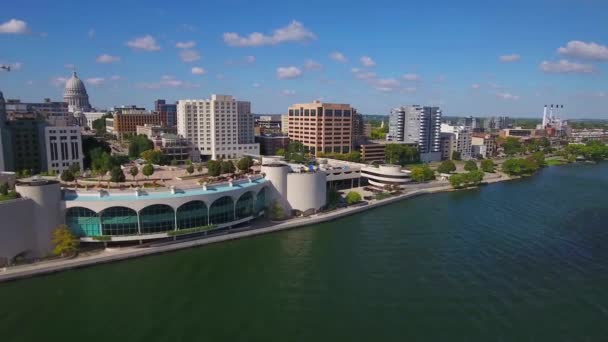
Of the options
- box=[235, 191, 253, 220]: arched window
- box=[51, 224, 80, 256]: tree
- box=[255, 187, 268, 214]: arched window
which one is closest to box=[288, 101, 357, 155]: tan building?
box=[255, 187, 268, 214]: arched window

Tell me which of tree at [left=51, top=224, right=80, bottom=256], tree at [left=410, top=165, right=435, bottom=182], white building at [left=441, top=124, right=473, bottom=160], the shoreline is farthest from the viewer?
white building at [left=441, top=124, right=473, bottom=160]

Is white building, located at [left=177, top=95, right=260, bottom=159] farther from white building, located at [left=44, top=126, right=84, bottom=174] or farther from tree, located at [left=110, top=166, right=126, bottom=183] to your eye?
tree, located at [left=110, top=166, right=126, bottom=183]

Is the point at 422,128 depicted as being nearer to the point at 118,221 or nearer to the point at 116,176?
the point at 116,176

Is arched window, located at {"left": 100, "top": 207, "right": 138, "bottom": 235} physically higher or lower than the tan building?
lower

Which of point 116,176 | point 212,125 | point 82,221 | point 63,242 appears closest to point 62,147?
point 116,176

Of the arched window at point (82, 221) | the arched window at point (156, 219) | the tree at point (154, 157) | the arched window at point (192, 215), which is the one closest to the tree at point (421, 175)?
the arched window at point (192, 215)

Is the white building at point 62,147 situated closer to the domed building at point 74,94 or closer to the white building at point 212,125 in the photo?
the white building at point 212,125

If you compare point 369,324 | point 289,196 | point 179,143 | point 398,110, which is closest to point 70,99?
point 179,143
